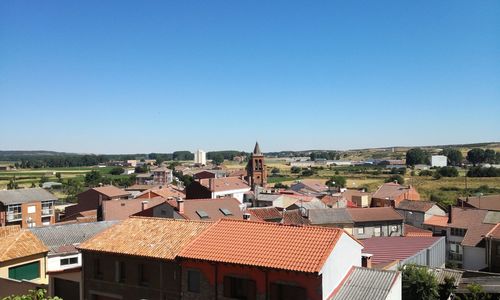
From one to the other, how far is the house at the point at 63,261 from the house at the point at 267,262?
24.2ft

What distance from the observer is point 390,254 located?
2866 cm

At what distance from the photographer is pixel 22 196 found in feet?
197

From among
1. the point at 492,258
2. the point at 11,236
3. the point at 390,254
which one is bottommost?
the point at 492,258

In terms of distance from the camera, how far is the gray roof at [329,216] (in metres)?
53.5

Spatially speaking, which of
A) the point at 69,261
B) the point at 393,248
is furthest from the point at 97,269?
the point at 393,248

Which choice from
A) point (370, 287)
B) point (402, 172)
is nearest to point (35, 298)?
point (370, 287)

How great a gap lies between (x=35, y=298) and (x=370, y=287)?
489 inches

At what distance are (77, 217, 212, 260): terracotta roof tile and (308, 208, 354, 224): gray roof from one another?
32173mm

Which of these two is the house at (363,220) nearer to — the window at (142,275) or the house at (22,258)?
the house at (22,258)

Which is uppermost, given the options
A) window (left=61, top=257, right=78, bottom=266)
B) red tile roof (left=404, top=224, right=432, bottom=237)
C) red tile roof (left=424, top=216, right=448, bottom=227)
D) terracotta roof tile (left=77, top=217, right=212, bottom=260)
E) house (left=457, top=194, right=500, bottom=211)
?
terracotta roof tile (left=77, top=217, right=212, bottom=260)

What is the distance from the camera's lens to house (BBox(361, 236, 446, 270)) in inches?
1054

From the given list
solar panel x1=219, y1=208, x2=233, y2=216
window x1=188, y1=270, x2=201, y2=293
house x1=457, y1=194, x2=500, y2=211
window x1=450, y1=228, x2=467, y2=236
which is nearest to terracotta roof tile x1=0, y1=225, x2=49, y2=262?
window x1=188, y1=270, x2=201, y2=293

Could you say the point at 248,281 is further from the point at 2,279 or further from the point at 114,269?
the point at 2,279

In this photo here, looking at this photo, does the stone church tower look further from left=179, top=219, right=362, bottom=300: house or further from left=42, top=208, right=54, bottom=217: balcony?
left=179, top=219, right=362, bottom=300: house
